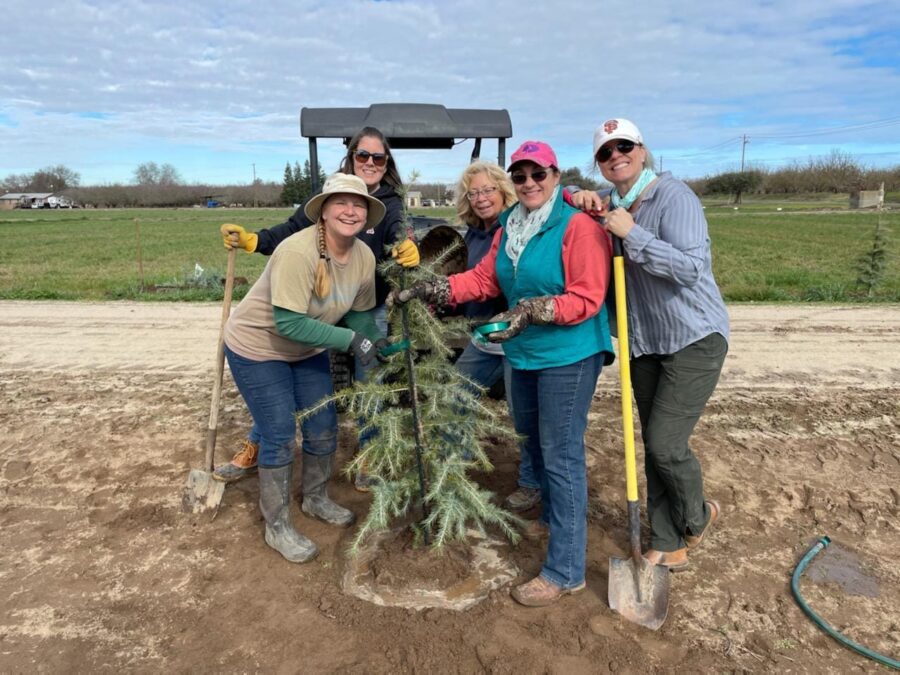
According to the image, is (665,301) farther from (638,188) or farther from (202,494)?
(202,494)

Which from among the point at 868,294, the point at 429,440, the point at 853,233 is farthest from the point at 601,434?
the point at 853,233

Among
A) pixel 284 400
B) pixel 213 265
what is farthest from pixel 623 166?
pixel 213 265

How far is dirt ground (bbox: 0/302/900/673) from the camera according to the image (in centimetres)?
287

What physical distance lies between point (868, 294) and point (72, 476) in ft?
39.8

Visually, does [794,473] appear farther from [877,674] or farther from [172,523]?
[172,523]

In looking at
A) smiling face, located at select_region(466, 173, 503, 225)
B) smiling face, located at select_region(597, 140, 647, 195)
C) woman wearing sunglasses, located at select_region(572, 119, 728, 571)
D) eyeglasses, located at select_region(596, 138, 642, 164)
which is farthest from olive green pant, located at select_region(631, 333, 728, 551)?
smiling face, located at select_region(466, 173, 503, 225)

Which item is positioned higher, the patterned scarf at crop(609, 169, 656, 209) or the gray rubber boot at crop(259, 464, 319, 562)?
the patterned scarf at crop(609, 169, 656, 209)

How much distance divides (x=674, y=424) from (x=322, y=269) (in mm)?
1892

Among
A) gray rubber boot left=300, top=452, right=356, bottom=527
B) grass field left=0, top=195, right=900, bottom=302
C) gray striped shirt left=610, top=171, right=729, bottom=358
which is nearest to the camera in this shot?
gray striped shirt left=610, top=171, right=729, bottom=358

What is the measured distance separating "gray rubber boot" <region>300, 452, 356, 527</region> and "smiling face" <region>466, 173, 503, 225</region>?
1.75 metres

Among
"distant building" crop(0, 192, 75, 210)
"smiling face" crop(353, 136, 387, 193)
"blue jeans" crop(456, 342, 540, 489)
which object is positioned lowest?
"blue jeans" crop(456, 342, 540, 489)

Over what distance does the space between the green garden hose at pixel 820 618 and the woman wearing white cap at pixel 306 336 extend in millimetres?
2432

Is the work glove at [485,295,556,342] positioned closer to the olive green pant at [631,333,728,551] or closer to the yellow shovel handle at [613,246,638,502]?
the yellow shovel handle at [613,246,638,502]

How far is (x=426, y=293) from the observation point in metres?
3.27
